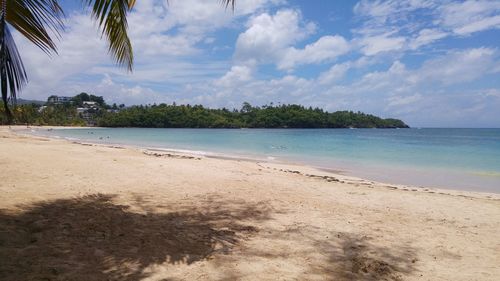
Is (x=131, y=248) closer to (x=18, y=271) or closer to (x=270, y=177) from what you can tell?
(x=18, y=271)

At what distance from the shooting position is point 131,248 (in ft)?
11.7

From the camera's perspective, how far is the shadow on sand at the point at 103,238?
2.96 meters

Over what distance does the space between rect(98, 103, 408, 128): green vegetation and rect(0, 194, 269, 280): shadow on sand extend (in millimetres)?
90338

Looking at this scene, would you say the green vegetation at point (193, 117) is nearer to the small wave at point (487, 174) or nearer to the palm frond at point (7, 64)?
the small wave at point (487, 174)

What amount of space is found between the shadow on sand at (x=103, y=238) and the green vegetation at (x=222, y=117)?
296 ft

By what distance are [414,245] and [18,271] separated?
14.0ft

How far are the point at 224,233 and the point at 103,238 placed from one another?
139cm

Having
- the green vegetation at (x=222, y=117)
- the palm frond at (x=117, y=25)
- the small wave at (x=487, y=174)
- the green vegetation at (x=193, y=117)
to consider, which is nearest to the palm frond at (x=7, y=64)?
the palm frond at (x=117, y=25)

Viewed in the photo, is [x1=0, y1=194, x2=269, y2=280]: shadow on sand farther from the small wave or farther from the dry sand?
the small wave

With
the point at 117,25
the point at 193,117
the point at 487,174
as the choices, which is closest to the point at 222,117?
the point at 193,117

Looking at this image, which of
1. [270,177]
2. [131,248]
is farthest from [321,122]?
[131,248]

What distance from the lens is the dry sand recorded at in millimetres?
3225

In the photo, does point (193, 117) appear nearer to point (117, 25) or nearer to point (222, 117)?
point (222, 117)

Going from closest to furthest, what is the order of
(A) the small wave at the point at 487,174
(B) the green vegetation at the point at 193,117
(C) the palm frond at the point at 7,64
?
1. (C) the palm frond at the point at 7,64
2. (A) the small wave at the point at 487,174
3. (B) the green vegetation at the point at 193,117
